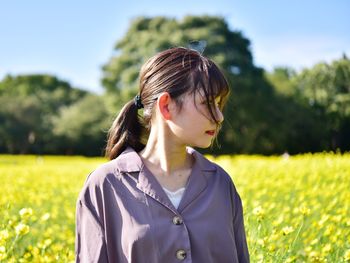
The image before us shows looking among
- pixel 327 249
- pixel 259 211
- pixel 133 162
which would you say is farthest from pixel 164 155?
pixel 327 249

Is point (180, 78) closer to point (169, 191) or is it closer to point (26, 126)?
point (169, 191)

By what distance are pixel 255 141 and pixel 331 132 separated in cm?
954

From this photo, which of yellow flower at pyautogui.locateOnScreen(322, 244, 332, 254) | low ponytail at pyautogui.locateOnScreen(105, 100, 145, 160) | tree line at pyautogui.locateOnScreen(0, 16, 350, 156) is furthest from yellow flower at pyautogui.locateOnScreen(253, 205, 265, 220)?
tree line at pyautogui.locateOnScreen(0, 16, 350, 156)

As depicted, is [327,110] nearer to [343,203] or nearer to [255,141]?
[255,141]

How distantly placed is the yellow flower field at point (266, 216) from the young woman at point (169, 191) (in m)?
0.84

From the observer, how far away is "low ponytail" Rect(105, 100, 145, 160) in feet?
6.92

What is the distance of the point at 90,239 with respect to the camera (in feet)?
6.07

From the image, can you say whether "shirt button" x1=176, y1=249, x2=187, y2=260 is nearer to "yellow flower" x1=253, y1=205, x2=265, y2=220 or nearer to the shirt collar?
the shirt collar

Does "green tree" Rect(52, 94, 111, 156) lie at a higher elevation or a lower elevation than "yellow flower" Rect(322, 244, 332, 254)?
lower

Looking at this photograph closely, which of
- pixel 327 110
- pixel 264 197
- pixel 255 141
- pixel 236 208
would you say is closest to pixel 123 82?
pixel 255 141

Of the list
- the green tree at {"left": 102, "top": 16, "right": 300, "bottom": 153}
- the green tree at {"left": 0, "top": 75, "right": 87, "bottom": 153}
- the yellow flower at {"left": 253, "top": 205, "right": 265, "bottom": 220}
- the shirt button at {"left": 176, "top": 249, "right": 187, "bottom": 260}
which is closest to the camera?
the shirt button at {"left": 176, "top": 249, "right": 187, "bottom": 260}

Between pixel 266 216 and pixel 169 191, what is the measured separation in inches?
79.0

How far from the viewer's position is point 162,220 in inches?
72.9

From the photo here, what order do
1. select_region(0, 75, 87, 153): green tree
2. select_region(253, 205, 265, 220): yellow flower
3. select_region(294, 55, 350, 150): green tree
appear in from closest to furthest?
select_region(253, 205, 265, 220): yellow flower
select_region(294, 55, 350, 150): green tree
select_region(0, 75, 87, 153): green tree
